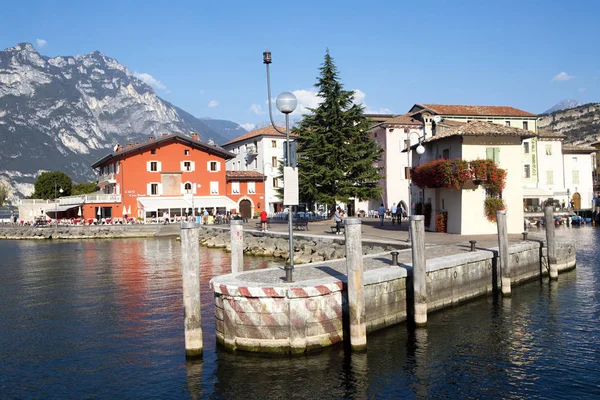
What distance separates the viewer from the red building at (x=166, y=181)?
202 feet

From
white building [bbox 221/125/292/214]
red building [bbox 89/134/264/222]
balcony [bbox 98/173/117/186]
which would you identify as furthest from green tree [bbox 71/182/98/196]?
white building [bbox 221/125/292/214]

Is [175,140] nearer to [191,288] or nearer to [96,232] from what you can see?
[96,232]

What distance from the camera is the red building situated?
6144 cm

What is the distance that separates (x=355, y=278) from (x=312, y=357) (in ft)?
6.24

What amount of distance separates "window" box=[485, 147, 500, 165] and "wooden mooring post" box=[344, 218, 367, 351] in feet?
63.8

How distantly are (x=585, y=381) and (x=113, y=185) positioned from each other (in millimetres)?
63018

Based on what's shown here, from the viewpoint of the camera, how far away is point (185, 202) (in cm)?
6156

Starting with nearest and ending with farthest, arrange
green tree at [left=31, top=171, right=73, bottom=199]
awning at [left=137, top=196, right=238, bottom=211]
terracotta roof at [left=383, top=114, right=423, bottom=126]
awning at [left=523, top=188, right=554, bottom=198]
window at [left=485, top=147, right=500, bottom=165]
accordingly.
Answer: window at [left=485, top=147, right=500, bottom=165]
awning at [left=523, top=188, right=554, bottom=198]
terracotta roof at [left=383, top=114, right=423, bottom=126]
awning at [left=137, top=196, right=238, bottom=211]
green tree at [left=31, top=171, right=73, bottom=199]

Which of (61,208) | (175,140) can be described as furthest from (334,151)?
(61,208)

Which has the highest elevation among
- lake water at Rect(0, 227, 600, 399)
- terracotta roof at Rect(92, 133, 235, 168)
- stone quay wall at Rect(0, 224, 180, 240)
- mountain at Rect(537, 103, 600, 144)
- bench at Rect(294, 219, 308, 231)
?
mountain at Rect(537, 103, 600, 144)

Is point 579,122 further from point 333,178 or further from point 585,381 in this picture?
point 585,381

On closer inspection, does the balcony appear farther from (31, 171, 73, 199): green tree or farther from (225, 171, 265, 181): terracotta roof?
(31, 171, 73, 199): green tree

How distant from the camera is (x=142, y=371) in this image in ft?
36.6

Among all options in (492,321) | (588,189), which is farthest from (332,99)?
(588,189)
